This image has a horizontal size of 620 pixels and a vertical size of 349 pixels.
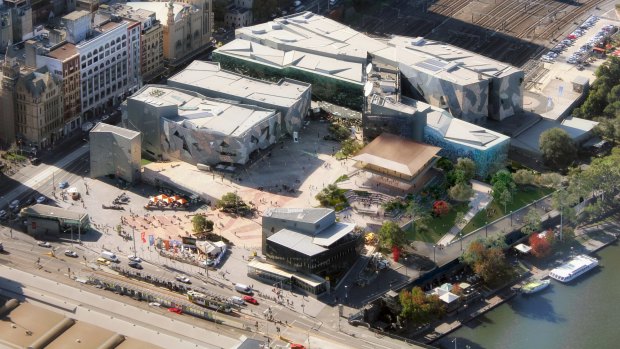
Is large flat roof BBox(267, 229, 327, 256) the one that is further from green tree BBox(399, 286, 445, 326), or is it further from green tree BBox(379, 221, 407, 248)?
green tree BBox(399, 286, 445, 326)

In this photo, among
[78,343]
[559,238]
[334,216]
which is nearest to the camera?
[78,343]

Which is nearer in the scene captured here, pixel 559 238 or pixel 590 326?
pixel 590 326

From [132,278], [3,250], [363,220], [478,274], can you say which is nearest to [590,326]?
[478,274]

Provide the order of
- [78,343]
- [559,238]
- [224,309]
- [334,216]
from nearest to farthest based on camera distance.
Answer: [78,343] < [224,309] < [334,216] < [559,238]

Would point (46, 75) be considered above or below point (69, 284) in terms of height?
above

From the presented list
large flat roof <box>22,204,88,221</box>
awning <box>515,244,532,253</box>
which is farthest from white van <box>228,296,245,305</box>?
awning <box>515,244,532,253</box>

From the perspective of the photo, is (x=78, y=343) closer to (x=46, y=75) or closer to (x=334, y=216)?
(x=334, y=216)
